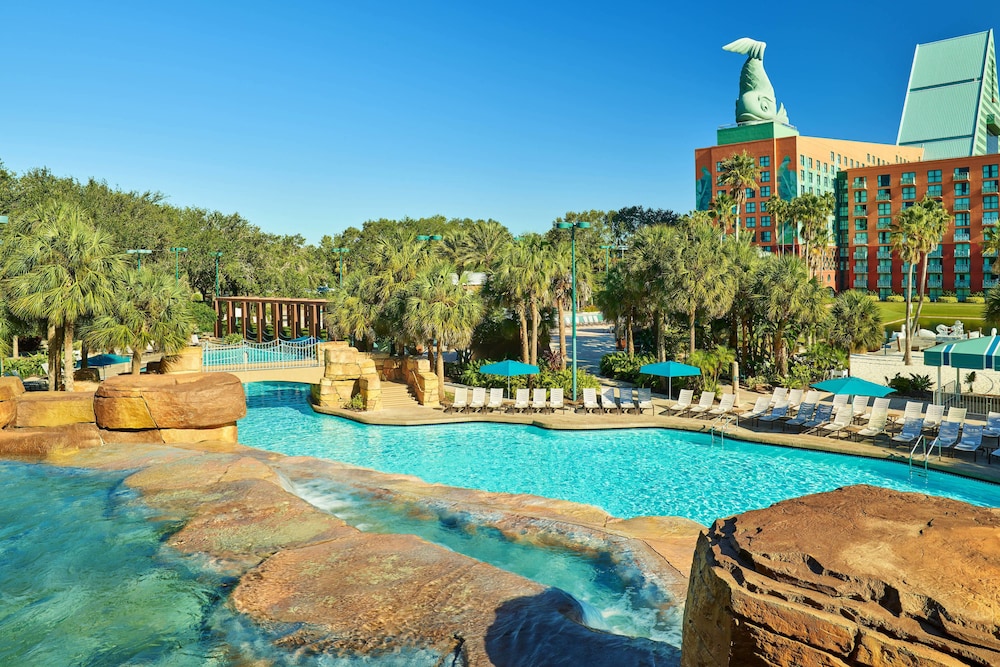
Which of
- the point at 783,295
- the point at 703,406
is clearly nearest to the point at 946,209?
the point at 783,295

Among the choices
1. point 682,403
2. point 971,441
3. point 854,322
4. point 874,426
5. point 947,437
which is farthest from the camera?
point 854,322

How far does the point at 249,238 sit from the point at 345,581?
65.3 m

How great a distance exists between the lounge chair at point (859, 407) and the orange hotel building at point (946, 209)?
6355 centimetres

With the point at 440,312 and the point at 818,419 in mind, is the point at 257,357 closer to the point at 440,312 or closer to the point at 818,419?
the point at 440,312

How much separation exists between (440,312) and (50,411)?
12.4 m

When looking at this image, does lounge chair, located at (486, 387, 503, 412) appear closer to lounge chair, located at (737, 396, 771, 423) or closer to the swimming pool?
the swimming pool

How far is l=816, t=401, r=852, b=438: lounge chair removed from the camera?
742 inches

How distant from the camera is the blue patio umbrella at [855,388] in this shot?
18.7 meters

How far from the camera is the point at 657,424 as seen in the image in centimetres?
2084

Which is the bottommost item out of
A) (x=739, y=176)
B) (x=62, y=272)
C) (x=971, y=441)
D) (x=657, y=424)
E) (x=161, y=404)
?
(x=657, y=424)

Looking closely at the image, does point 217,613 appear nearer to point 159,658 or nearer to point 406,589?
point 159,658

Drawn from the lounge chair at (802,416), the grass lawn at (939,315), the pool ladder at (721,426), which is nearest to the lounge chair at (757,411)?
the pool ladder at (721,426)

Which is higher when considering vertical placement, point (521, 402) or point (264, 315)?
point (264, 315)

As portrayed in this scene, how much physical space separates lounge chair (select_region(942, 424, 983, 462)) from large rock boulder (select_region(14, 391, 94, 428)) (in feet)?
62.5
